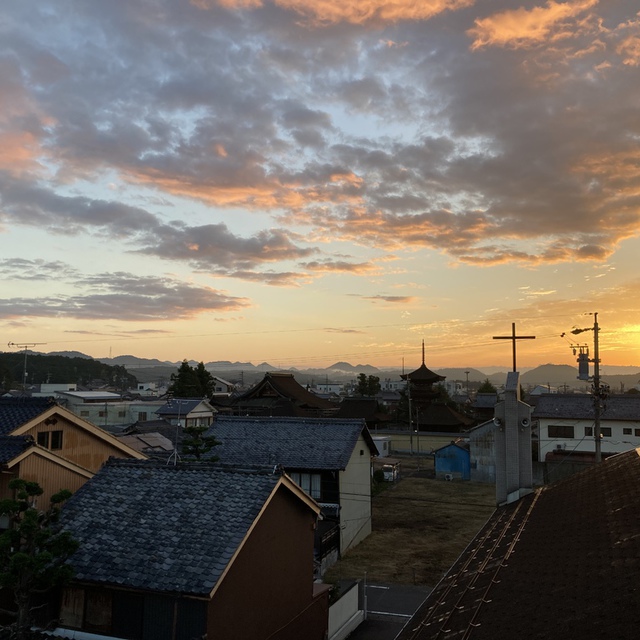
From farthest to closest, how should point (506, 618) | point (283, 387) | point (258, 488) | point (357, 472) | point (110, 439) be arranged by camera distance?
point (283, 387) → point (357, 472) → point (110, 439) → point (258, 488) → point (506, 618)

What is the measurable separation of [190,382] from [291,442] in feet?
143

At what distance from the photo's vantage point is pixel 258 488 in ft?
43.7

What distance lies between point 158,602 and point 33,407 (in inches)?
363

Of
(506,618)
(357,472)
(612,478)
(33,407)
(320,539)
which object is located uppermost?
(33,407)

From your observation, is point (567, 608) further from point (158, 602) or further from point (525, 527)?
point (158, 602)

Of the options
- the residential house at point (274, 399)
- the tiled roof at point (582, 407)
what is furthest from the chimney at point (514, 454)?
the residential house at point (274, 399)

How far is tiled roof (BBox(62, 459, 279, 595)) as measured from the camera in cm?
1102

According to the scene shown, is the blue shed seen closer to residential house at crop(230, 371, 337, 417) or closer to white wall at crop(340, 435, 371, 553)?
residential house at crop(230, 371, 337, 417)

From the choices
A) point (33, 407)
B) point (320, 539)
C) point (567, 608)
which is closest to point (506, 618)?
point (567, 608)

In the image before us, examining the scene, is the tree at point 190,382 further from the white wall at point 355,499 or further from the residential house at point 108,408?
the white wall at point 355,499

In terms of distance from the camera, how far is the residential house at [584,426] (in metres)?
45.8

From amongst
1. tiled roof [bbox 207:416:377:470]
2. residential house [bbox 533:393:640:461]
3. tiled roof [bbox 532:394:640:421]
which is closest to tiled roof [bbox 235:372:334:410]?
tiled roof [bbox 532:394:640:421]

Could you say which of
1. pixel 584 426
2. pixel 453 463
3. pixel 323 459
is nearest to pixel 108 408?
pixel 453 463

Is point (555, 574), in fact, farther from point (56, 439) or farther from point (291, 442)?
point (291, 442)
